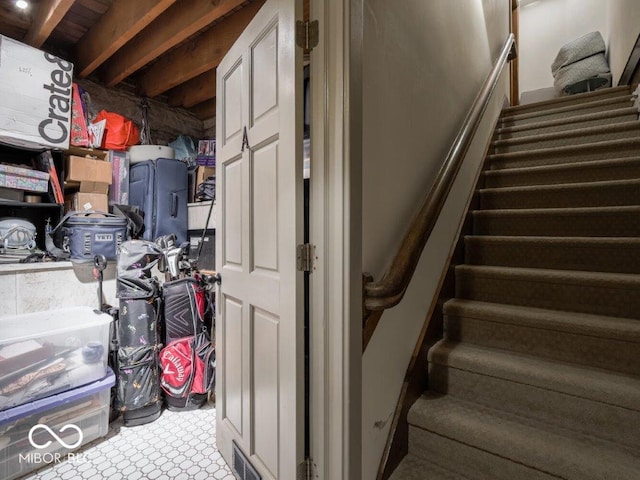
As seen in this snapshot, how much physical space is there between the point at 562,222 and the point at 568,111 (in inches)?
71.7

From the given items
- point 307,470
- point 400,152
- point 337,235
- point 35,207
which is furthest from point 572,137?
point 35,207

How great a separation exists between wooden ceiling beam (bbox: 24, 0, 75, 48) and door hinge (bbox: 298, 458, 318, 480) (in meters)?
2.61

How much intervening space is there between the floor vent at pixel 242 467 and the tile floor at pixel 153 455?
0.12 m

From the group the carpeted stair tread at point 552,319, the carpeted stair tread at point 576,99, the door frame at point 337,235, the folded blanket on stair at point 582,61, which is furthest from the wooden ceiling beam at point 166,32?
the folded blanket on stair at point 582,61

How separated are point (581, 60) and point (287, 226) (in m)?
4.56

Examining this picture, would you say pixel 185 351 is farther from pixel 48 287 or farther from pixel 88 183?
pixel 88 183

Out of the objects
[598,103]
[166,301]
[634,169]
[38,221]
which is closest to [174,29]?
[38,221]

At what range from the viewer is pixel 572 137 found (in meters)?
2.38

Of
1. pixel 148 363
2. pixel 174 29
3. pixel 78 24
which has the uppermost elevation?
pixel 78 24

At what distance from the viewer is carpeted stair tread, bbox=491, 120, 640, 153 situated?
7.09ft

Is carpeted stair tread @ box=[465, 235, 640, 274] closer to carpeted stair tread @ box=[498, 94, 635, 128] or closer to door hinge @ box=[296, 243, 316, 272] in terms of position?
door hinge @ box=[296, 243, 316, 272]

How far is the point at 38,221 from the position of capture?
7.59 ft

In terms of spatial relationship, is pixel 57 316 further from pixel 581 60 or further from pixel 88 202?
pixel 581 60

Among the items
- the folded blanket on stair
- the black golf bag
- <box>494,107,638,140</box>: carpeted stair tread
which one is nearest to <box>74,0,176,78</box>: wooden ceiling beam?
the black golf bag
